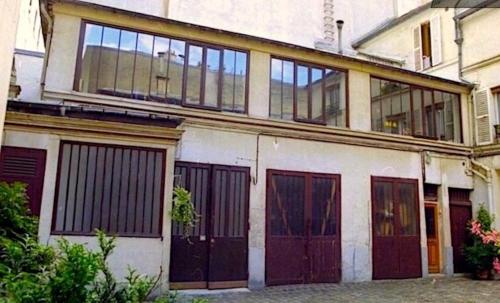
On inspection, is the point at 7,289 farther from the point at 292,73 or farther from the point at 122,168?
the point at 292,73

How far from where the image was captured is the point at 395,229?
12.5 meters

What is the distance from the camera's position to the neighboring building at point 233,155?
862cm

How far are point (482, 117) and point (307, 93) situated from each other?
6.46m

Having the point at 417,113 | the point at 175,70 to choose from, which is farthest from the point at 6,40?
the point at 417,113

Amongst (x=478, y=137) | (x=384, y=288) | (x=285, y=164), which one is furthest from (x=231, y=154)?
(x=478, y=137)

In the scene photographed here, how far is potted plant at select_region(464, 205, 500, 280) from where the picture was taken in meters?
12.5

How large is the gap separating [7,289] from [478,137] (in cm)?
1473

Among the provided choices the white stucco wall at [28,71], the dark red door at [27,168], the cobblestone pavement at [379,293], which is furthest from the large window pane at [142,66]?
the cobblestone pavement at [379,293]

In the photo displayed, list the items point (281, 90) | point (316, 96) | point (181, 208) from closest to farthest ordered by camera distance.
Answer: point (181, 208) → point (281, 90) → point (316, 96)

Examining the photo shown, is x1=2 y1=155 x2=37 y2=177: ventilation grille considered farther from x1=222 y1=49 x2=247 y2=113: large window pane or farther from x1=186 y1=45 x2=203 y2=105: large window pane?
x1=222 y1=49 x2=247 y2=113: large window pane

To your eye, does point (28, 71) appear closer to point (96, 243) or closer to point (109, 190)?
point (109, 190)

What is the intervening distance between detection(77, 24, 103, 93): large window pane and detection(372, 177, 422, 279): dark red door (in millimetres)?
8093

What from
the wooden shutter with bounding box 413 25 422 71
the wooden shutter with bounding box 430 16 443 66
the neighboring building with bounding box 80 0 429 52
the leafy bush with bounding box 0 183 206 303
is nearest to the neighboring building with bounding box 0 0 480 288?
the wooden shutter with bounding box 430 16 443 66

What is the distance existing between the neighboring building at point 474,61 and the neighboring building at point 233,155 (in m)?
0.56
